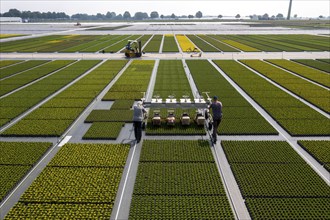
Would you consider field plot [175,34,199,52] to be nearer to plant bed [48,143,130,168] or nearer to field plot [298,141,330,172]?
field plot [298,141,330,172]

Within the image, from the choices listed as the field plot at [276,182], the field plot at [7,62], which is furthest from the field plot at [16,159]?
the field plot at [7,62]

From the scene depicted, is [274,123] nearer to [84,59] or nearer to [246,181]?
[246,181]

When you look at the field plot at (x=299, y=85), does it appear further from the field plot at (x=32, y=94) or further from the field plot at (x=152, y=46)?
the field plot at (x=32, y=94)

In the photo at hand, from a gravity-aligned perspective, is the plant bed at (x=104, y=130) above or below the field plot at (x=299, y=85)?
below

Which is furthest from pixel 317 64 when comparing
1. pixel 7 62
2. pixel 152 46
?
pixel 7 62

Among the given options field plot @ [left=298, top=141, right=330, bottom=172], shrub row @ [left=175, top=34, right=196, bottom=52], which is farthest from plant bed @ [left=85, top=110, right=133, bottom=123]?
shrub row @ [left=175, top=34, right=196, bottom=52]

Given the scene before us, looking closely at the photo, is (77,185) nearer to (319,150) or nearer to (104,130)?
(104,130)

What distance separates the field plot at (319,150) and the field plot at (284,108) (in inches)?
54.5

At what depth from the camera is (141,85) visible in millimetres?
30219

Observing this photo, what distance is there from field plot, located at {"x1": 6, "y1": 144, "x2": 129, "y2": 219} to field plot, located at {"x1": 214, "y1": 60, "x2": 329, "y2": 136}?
42.8 ft

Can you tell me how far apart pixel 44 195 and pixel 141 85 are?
19.6 m

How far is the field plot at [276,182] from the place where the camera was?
11.2 metres

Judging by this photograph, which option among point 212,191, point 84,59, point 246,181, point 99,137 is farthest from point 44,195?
point 84,59

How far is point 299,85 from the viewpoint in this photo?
1174 inches
